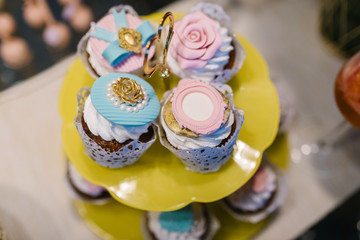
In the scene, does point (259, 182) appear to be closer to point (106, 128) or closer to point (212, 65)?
point (212, 65)

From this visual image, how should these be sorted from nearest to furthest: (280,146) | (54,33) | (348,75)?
(348,75) → (280,146) → (54,33)

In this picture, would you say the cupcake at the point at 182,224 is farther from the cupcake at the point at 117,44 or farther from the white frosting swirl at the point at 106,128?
the cupcake at the point at 117,44

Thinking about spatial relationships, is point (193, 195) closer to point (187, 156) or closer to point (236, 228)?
point (187, 156)

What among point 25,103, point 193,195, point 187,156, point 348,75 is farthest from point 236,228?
point 25,103

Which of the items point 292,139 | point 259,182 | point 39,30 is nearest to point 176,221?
point 259,182

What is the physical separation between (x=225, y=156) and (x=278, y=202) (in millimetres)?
539

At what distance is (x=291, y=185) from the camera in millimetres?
1605

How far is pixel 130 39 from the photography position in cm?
103

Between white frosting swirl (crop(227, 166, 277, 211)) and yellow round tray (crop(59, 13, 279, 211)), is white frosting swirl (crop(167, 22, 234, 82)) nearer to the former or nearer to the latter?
yellow round tray (crop(59, 13, 279, 211))

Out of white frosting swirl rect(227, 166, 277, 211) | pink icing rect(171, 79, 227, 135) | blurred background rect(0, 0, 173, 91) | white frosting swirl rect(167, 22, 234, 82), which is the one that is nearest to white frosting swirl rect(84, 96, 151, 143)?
pink icing rect(171, 79, 227, 135)

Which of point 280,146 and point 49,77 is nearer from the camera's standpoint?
point 280,146

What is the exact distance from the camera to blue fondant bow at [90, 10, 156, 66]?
1.02 meters

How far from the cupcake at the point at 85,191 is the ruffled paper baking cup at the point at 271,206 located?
1.66 feet

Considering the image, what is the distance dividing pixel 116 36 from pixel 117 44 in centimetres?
4
